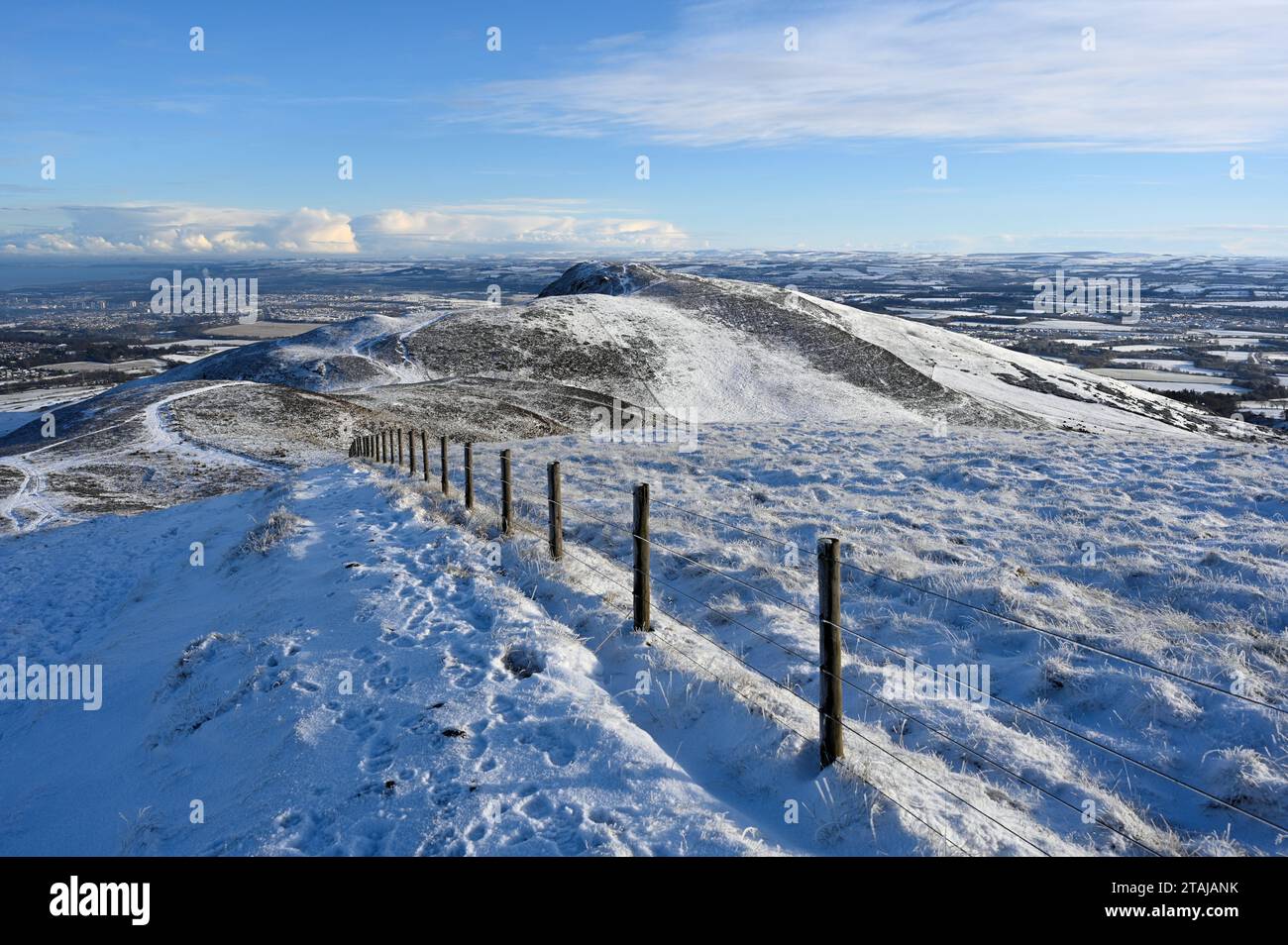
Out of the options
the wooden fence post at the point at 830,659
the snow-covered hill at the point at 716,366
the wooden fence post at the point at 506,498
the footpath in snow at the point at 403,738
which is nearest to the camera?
the footpath in snow at the point at 403,738

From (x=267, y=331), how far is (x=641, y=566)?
192m

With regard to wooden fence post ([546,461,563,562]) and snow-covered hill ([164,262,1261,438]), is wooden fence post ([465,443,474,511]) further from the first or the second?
snow-covered hill ([164,262,1261,438])

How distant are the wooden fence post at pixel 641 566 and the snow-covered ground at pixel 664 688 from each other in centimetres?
32

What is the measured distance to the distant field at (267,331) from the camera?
550 feet

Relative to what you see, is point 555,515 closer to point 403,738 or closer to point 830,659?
point 403,738

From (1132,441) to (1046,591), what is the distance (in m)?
17.9

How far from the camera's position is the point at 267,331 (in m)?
177

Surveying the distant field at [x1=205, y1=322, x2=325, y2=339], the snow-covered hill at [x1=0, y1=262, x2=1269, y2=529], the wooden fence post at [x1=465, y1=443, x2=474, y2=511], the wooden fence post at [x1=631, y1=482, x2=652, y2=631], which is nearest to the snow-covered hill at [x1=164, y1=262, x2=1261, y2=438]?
the snow-covered hill at [x1=0, y1=262, x2=1269, y2=529]

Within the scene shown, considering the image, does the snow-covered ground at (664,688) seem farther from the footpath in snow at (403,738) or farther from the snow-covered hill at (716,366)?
the snow-covered hill at (716,366)

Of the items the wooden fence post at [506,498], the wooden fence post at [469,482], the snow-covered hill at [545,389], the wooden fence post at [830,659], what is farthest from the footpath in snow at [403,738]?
the snow-covered hill at [545,389]

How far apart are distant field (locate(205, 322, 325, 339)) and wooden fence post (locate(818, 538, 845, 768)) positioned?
175655 millimetres

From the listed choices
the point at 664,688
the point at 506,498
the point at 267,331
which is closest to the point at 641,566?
the point at 664,688

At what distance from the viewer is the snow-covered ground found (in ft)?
19.6

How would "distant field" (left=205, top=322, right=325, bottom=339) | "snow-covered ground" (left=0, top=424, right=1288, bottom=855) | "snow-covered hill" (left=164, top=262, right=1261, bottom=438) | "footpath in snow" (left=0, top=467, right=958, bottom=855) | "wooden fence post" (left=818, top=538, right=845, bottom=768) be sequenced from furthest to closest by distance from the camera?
1. "distant field" (left=205, top=322, right=325, bottom=339)
2. "snow-covered hill" (left=164, top=262, right=1261, bottom=438)
3. "wooden fence post" (left=818, top=538, right=845, bottom=768)
4. "snow-covered ground" (left=0, top=424, right=1288, bottom=855)
5. "footpath in snow" (left=0, top=467, right=958, bottom=855)
